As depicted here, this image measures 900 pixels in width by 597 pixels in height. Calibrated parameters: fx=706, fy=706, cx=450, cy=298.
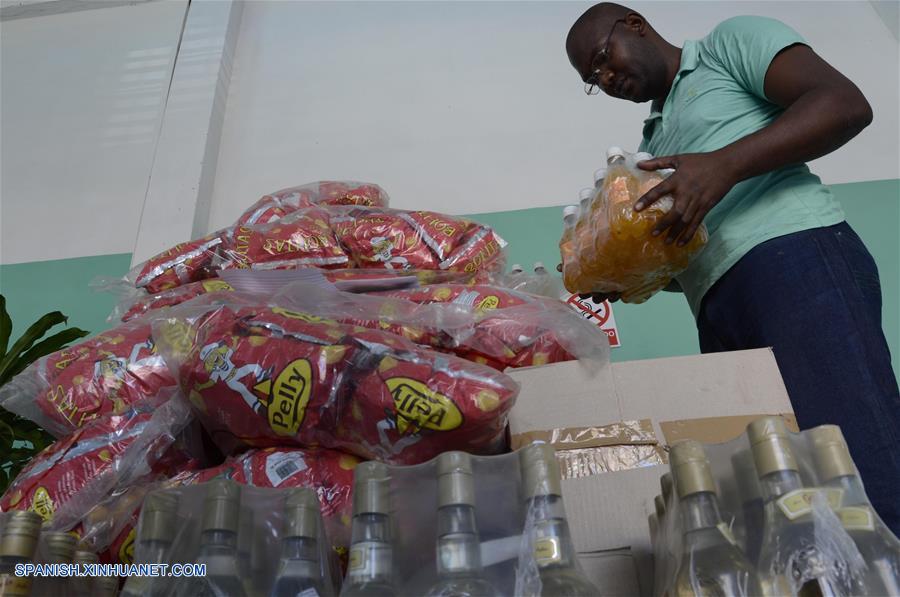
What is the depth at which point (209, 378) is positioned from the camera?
865mm

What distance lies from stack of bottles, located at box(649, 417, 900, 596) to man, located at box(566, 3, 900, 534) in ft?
1.17

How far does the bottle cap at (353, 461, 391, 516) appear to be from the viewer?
1.94 ft

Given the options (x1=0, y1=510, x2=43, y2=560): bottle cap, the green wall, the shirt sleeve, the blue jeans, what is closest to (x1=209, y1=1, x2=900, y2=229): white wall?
the green wall

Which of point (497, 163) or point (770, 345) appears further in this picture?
point (497, 163)

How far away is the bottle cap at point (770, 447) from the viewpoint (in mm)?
534

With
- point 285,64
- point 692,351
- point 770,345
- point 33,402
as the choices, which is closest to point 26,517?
point 33,402

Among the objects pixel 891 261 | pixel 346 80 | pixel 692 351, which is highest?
pixel 346 80

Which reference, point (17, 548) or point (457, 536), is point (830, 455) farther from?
point (17, 548)

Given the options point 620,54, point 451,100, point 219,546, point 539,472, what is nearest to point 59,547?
point 219,546

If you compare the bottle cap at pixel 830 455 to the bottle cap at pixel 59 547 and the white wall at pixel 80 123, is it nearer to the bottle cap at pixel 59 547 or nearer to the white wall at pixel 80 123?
the bottle cap at pixel 59 547

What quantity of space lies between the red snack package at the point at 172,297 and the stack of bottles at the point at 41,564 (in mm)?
572

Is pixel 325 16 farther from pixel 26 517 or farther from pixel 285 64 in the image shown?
pixel 26 517

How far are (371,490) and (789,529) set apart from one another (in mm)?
326

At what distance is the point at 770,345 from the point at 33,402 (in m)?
1.04
